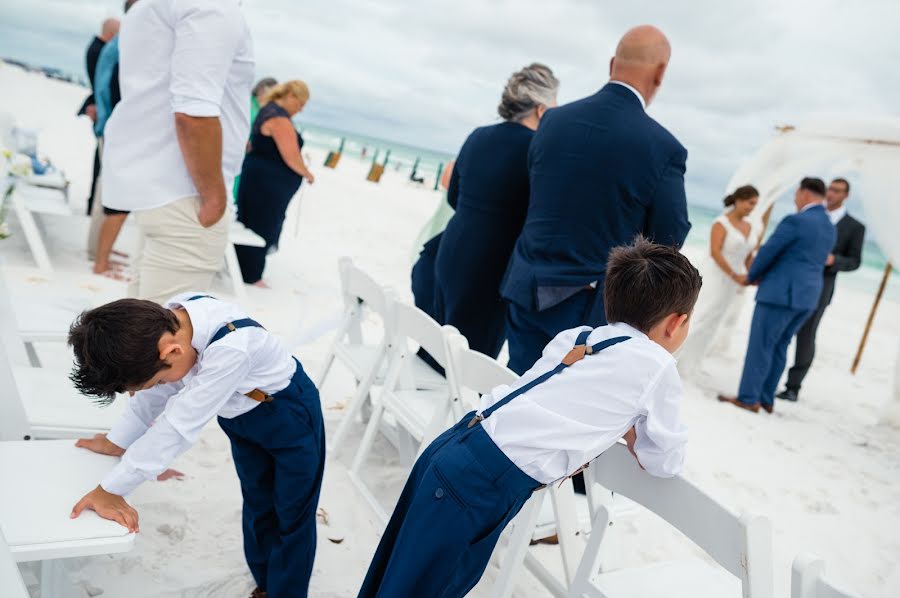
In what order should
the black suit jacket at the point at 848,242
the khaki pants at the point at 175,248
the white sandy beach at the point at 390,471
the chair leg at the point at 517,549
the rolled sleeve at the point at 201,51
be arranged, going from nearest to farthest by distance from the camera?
the chair leg at the point at 517,549 < the rolled sleeve at the point at 201,51 < the white sandy beach at the point at 390,471 < the khaki pants at the point at 175,248 < the black suit jacket at the point at 848,242

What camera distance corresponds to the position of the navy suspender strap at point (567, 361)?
1.46 meters

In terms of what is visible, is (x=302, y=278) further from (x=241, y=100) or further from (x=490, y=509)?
(x=490, y=509)

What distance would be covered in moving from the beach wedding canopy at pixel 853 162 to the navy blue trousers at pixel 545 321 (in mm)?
4160

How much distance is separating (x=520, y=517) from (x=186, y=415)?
95 cm

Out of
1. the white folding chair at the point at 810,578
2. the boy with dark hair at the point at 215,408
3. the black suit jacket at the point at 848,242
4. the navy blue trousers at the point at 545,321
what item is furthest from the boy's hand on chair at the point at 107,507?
the black suit jacket at the point at 848,242

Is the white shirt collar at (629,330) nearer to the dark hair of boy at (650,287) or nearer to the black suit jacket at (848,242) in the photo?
the dark hair of boy at (650,287)

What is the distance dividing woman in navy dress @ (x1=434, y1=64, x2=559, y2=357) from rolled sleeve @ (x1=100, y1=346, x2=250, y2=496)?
155cm

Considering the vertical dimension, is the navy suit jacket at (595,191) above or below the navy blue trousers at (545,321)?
above

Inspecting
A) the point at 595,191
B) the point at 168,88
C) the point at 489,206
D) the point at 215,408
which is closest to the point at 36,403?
the point at 215,408

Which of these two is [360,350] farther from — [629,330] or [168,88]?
[629,330]

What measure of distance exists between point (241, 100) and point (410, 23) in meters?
69.3

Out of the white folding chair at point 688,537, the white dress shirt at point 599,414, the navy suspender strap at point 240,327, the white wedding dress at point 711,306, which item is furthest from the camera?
the white wedding dress at point 711,306

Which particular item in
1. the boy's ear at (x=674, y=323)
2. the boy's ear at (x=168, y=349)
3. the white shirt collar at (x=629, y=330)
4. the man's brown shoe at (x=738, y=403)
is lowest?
the man's brown shoe at (x=738, y=403)

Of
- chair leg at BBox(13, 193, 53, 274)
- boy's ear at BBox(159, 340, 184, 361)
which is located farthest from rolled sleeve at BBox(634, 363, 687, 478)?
chair leg at BBox(13, 193, 53, 274)
